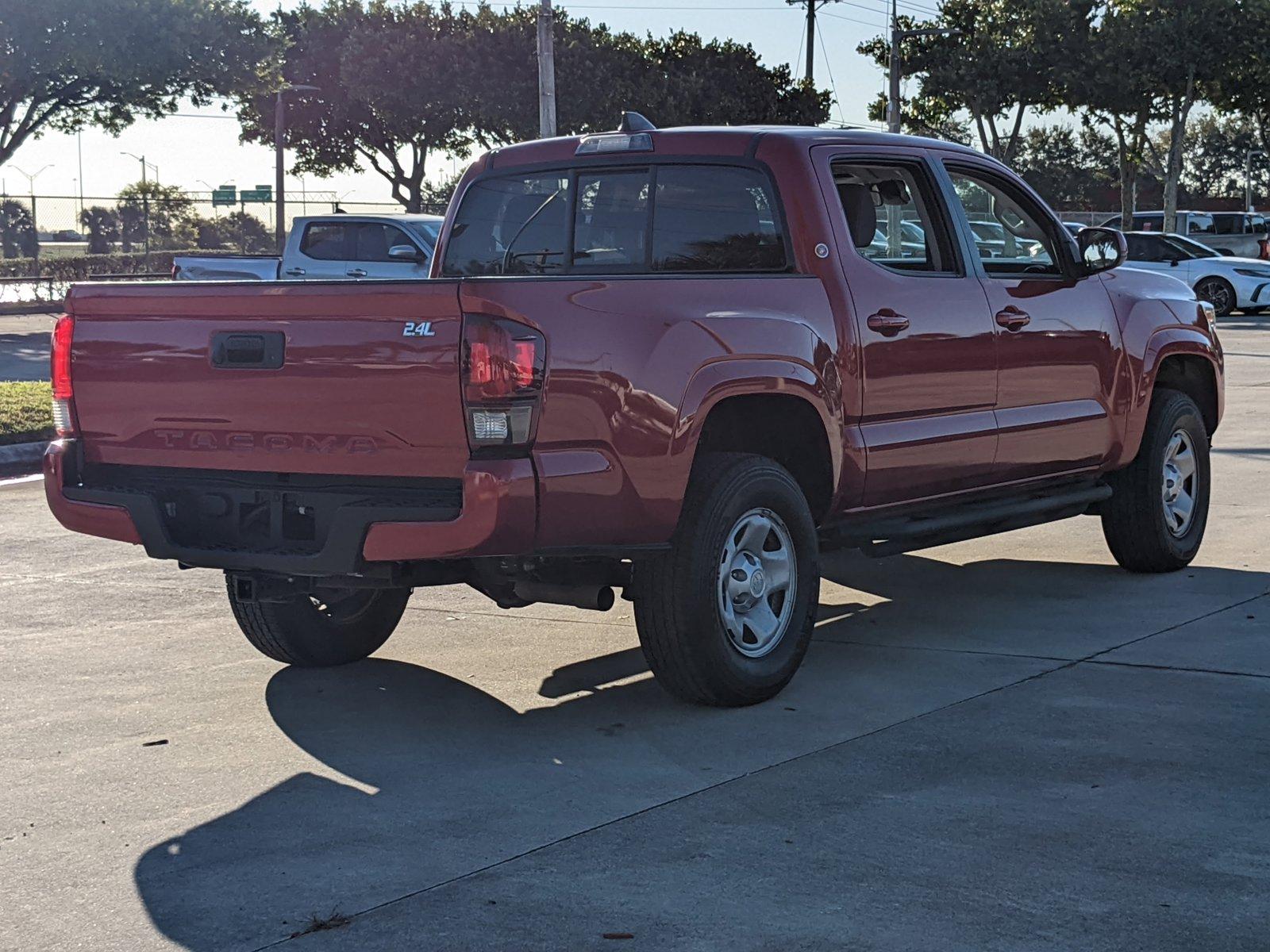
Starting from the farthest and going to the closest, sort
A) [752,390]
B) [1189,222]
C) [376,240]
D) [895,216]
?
[1189,222] < [376,240] < [895,216] < [752,390]

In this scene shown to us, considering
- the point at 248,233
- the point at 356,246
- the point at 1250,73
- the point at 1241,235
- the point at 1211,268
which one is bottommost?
the point at 1211,268

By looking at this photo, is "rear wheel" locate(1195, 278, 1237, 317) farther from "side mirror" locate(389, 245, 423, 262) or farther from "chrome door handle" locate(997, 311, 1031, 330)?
"chrome door handle" locate(997, 311, 1031, 330)

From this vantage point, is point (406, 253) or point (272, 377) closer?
point (272, 377)

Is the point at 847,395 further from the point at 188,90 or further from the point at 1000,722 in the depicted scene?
the point at 188,90

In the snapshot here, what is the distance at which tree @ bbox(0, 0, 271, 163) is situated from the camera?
117ft

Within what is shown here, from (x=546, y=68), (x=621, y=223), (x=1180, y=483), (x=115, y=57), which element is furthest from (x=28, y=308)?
(x=621, y=223)

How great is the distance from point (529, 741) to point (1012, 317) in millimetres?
2881

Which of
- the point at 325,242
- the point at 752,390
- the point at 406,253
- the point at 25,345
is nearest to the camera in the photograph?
the point at 752,390

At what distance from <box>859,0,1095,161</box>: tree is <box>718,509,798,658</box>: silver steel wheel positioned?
1793 inches

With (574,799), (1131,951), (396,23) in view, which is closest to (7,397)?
(574,799)

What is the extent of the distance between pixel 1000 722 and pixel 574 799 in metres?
1.55

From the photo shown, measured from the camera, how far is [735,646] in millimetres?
5895

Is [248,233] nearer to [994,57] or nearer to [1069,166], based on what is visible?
[994,57]

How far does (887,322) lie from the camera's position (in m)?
6.46
